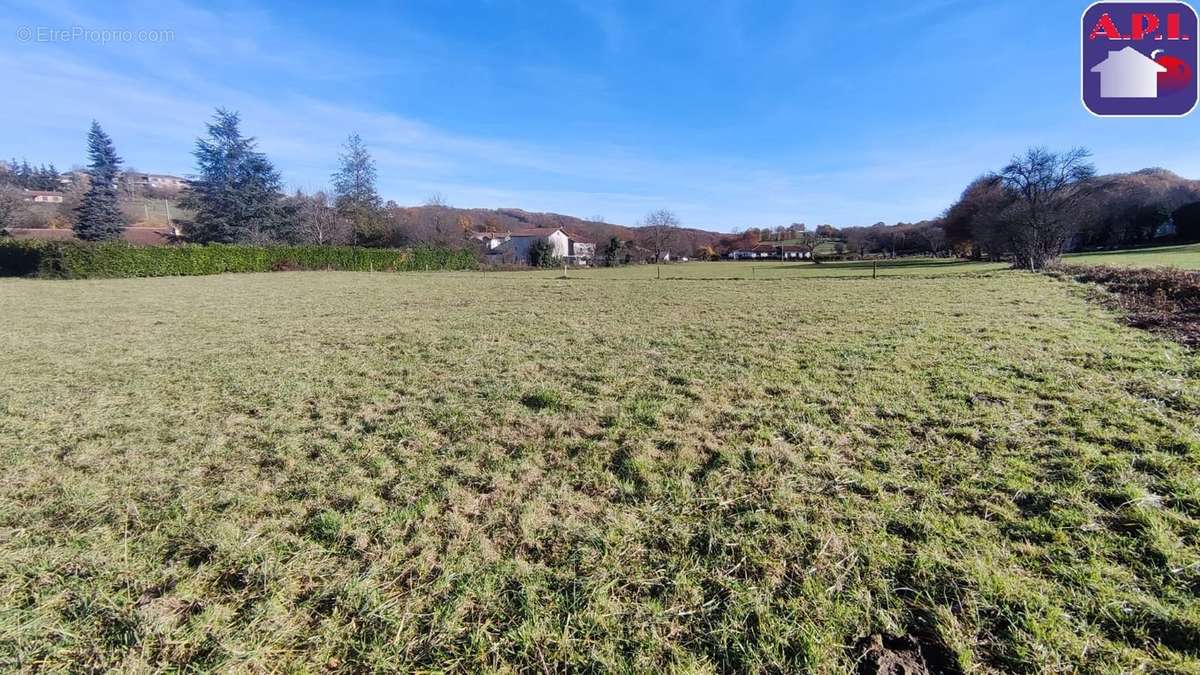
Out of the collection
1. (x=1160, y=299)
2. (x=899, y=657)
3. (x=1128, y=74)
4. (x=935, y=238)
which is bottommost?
(x=899, y=657)

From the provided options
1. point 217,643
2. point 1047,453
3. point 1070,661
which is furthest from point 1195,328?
point 217,643

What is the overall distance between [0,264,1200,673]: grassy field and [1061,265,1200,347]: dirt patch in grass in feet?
6.56

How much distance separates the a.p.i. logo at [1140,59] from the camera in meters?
6.81

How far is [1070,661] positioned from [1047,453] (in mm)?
1808

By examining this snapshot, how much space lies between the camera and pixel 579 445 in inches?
126

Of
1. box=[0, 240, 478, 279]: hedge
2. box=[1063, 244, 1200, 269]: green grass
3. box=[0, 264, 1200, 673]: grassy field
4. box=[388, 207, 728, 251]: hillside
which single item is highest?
box=[388, 207, 728, 251]: hillside

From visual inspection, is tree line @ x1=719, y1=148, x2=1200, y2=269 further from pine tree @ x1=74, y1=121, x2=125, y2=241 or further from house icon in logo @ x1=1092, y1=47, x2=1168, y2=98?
pine tree @ x1=74, y1=121, x2=125, y2=241

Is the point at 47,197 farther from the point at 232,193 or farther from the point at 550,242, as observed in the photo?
the point at 550,242

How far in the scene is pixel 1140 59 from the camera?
7.04 m

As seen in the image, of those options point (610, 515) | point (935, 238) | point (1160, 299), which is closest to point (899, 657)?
point (610, 515)

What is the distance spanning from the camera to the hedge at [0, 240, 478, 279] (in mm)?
21047

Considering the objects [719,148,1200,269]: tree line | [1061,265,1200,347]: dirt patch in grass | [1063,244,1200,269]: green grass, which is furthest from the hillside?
[1061,265,1200,347]: dirt patch in grass

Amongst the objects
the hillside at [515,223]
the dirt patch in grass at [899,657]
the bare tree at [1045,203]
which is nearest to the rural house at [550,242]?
the hillside at [515,223]

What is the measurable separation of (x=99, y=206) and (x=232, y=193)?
868 centimetres
